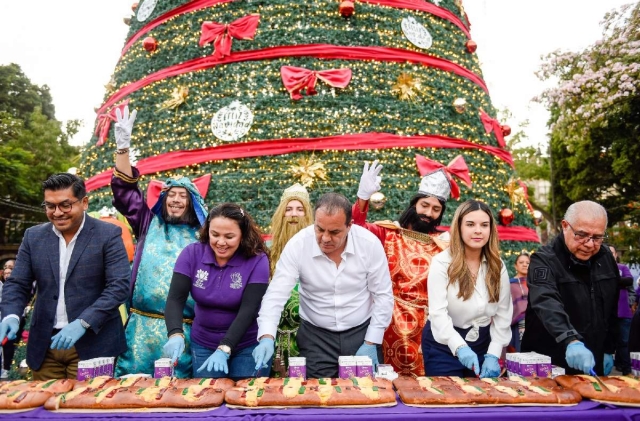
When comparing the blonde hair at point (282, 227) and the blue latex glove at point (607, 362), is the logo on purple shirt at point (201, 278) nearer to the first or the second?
the blonde hair at point (282, 227)

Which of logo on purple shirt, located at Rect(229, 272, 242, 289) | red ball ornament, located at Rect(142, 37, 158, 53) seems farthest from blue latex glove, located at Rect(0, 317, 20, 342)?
red ball ornament, located at Rect(142, 37, 158, 53)

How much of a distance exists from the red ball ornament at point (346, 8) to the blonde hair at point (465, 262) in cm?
421

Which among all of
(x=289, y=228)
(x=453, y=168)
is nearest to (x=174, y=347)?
(x=289, y=228)

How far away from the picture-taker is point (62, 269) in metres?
2.84

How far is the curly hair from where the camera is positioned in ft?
8.84

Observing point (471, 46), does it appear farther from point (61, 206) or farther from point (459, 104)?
point (61, 206)

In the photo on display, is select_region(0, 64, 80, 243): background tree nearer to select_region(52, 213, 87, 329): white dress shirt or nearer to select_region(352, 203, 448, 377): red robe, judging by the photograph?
select_region(52, 213, 87, 329): white dress shirt

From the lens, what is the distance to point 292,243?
2.75 metres

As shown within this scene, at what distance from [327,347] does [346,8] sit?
4716 millimetres

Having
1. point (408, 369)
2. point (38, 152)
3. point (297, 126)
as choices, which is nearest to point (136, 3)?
point (297, 126)

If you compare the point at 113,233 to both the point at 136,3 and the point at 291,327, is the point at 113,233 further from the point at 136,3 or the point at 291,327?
the point at 136,3

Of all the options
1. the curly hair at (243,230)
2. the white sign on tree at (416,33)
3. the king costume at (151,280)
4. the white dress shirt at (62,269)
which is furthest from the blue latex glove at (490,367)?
the white sign on tree at (416,33)

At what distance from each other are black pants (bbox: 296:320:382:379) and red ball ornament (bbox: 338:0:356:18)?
459cm

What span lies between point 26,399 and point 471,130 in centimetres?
577
